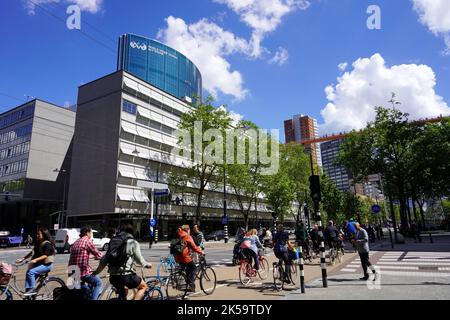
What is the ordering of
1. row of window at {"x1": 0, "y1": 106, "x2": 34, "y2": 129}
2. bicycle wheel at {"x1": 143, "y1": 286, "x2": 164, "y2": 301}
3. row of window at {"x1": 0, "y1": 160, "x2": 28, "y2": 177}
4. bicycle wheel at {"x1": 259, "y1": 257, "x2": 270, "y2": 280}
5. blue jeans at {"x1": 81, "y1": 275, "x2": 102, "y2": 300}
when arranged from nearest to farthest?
bicycle wheel at {"x1": 143, "y1": 286, "x2": 164, "y2": 301} < blue jeans at {"x1": 81, "y1": 275, "x2": 102, "y2": 300} < bicycle wheel at {"x1": 259, "y1": 257, "x2": 270, "y2": 280} < row of window at {"x1": 0, "y1": 160, "x2": 28, "y2": 177} < row of window at {"x1": 0, "y1": 106, "x2": 34, "y2": 129}

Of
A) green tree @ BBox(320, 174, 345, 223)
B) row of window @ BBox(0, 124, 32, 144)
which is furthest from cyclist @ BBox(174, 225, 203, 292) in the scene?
row of window @ BBox(0, 124, 32, 144)

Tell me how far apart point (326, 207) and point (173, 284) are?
55.0m

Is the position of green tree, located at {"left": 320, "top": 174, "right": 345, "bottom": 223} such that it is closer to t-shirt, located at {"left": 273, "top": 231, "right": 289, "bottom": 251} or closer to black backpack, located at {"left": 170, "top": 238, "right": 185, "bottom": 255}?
t-shirt, located at {"left": 273, "top": 231, "right": 289, "bottom": 251}

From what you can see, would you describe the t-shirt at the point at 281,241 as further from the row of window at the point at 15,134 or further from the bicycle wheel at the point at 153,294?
the row of window at the point at 15,134

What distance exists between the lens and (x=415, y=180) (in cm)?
3656

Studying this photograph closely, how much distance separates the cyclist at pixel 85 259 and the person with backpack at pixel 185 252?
1.70 metres

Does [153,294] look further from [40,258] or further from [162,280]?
[40,258]

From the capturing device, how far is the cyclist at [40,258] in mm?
7023

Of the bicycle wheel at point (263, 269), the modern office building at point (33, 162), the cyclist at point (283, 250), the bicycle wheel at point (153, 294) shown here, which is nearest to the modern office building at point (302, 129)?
the modern office building at point (33, 162)

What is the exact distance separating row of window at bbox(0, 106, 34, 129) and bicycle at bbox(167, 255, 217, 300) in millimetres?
54434

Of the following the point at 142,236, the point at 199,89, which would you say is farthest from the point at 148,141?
the point at 199,89

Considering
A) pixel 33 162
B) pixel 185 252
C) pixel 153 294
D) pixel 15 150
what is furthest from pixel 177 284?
pixel 15 150

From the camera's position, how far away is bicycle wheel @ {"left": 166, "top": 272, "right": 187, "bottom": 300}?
783cm

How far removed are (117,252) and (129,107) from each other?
42.4 meters
